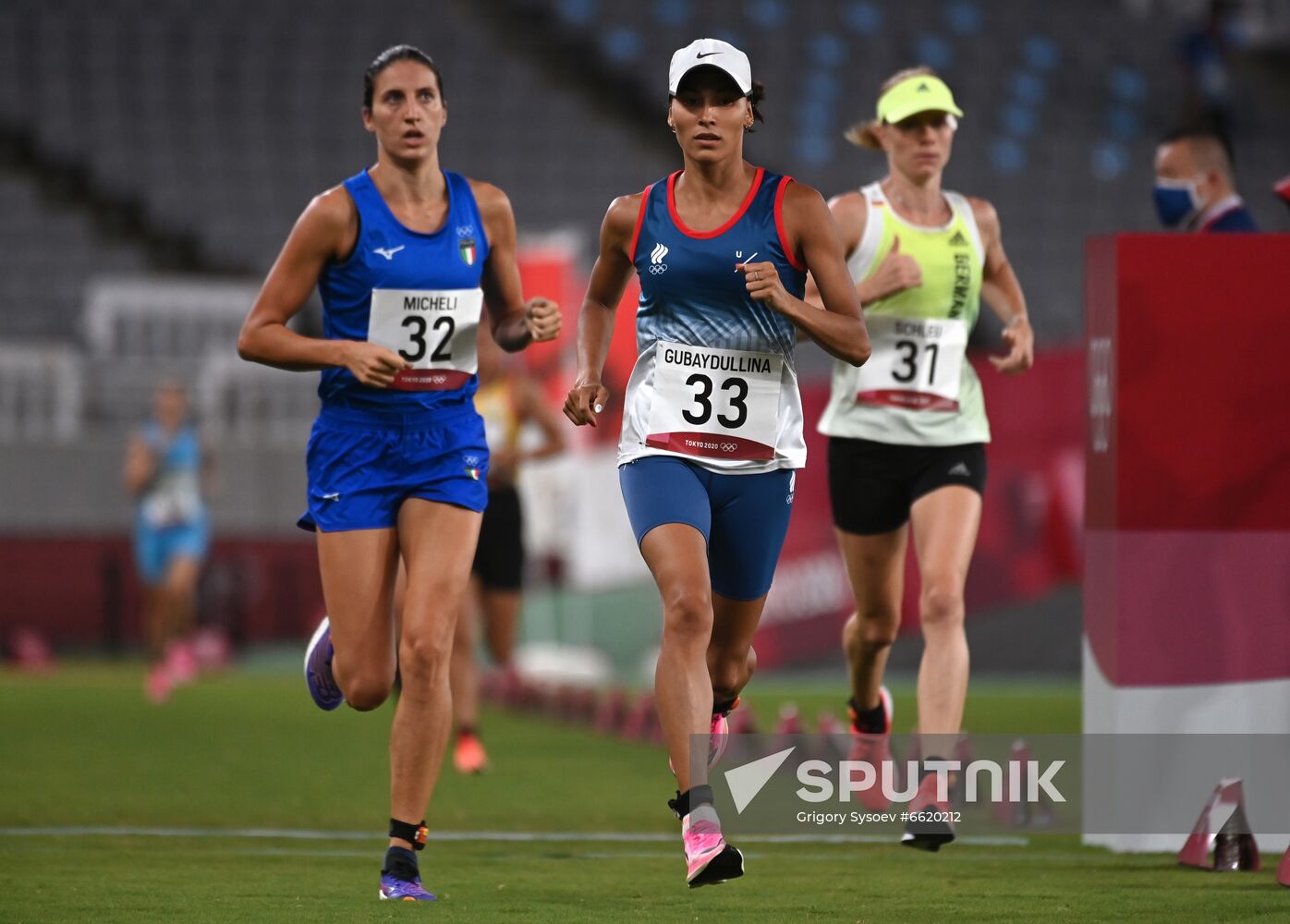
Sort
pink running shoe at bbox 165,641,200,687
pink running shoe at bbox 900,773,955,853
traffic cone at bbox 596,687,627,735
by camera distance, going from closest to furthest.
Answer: pink running shoe at bbox 900,773,955,853
traffic cone at bbox 596,687,627,735
pink running shoe at bbox 165,641,200,687

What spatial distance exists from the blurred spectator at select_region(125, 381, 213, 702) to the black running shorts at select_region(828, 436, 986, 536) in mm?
9935

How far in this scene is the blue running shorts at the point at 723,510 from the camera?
5945mm

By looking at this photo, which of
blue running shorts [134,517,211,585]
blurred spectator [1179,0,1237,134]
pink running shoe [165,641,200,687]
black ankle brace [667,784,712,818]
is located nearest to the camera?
black ankle brace [667,784,712,818]

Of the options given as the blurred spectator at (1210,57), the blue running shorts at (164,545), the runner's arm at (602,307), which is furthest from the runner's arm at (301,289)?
the blurred spectator at (1210,57)

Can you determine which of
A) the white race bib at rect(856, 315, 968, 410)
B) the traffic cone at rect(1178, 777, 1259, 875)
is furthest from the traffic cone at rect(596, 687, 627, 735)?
the traffic cone at rect(1178, 777, 1259, 875)

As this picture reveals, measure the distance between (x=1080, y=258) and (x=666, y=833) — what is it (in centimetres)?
1858

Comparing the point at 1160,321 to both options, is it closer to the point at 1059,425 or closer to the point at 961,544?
the point at 961,544

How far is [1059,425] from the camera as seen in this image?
1605cm

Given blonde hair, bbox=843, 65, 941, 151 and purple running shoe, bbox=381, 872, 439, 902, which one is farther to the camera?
blonde hair, bbox=843, 65, 941, 151

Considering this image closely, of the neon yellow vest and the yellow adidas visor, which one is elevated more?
the yellow adidas visor

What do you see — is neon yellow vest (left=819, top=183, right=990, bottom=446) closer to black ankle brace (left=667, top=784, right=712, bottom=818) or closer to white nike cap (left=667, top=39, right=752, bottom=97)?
white nike cap (left=667, top=39, right=752, bottom=97)

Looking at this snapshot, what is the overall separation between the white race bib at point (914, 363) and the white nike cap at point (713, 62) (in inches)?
75.8

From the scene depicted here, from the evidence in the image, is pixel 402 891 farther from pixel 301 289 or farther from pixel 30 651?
pixel 30 651

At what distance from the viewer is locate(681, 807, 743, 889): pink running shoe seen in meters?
5.41
